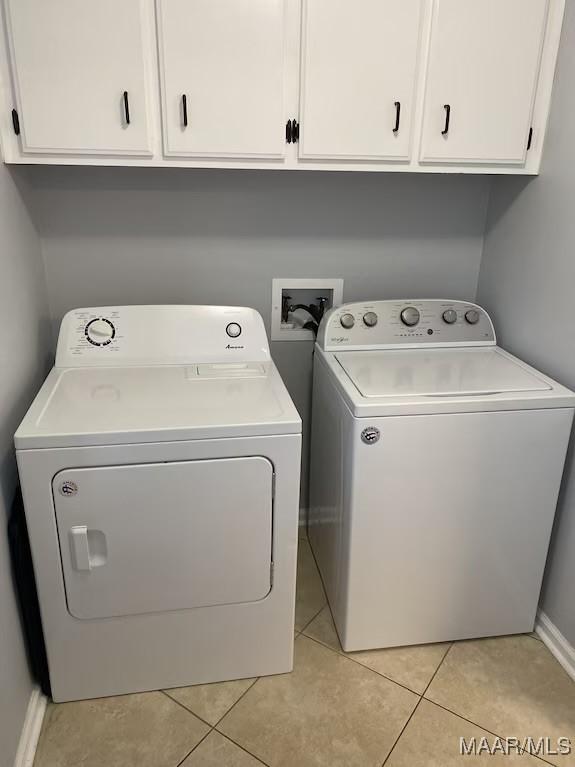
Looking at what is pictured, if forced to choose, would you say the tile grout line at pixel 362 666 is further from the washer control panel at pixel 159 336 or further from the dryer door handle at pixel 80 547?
the washer control panel at pixel 159 336

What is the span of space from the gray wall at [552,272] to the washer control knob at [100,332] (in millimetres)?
1390

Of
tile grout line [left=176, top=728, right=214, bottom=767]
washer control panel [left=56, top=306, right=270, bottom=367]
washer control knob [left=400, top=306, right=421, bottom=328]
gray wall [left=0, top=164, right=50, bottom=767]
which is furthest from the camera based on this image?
washer control knob [left=400, top=306, right=421, bottom=328]

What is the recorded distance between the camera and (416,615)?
1.83 m

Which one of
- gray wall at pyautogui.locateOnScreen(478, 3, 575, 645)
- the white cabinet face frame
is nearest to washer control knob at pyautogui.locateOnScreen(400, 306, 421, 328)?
gray wall at pyautogui.locateOnScreen(478, 3, 575, 645)

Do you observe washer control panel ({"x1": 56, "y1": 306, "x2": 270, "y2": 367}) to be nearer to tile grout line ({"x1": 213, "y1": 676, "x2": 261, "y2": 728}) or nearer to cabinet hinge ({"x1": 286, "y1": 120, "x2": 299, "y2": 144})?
cabinet hinge ({"x1": 286, "y1": 120, "x2": 299, "y2": 144})

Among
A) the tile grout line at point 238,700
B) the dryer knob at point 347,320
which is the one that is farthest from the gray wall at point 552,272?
the tile grout line at point 238,700

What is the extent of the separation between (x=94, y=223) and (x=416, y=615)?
170 cm

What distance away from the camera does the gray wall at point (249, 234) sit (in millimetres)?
1973

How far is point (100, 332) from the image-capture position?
184 centimetres

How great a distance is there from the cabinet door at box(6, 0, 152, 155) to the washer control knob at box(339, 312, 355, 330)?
84 centimetres

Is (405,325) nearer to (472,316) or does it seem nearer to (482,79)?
(472,316)

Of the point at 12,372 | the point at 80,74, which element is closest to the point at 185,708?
the point at 12,372

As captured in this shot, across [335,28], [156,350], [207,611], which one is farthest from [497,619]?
[335,28]

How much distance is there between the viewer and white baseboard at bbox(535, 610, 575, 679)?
179cm
